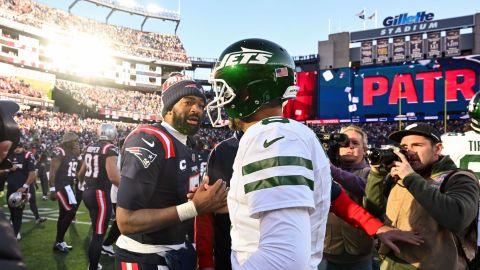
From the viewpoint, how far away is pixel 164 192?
2586 mm

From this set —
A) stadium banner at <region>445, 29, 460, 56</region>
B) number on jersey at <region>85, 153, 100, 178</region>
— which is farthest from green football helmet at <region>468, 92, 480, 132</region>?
stadium banner at <region>445, 29, 460, 56</region>

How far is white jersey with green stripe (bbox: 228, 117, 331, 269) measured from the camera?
1.13 m

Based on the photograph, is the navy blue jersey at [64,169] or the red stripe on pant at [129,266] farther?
the navy blue jersey at [64,169]

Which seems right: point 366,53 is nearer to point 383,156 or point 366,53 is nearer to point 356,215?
point 383,156

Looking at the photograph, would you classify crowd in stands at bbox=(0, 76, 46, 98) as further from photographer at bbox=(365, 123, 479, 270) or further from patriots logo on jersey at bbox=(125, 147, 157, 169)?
photographer at bbox=(365, 123, 479, 270)

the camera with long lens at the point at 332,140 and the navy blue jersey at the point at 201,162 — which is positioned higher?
the camera with long lens at the point at 332,140

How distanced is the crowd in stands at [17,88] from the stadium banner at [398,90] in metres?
27.3

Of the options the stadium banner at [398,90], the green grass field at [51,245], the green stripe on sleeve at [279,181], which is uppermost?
the stadium banner at [398,90]

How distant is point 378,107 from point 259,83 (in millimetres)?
21884

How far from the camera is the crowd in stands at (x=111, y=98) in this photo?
42.2m

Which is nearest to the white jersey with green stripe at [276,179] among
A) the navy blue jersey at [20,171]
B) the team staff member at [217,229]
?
the team staff member at [217,229]

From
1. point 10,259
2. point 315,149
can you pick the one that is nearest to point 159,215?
point 315,149

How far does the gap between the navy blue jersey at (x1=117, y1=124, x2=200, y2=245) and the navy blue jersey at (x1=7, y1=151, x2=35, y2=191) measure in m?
6.19

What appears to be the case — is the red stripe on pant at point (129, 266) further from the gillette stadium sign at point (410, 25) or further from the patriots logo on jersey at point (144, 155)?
the gillette stadium sign at point (410, 25)
